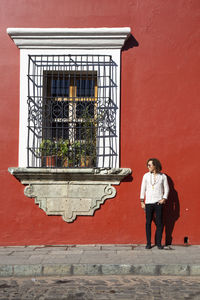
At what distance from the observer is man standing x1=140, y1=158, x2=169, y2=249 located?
238 inches

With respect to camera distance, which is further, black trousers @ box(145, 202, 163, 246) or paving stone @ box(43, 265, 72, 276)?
black trousers @ box(145, 202, 163, 246)

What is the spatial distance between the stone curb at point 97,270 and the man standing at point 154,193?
3.53ft

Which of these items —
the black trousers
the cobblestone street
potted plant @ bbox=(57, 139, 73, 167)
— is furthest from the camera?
potted plant @ bbox=(57, 139, 73, 167)

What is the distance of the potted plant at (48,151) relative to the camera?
254 inches

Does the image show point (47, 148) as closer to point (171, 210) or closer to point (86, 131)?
point (86, 131)

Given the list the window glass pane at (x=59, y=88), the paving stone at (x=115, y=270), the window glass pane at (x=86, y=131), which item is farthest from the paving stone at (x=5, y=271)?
the window glass pane at (x=59, y=88)

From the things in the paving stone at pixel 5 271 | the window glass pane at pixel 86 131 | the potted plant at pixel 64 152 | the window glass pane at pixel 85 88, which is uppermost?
the window glass pane at pixel 85 88

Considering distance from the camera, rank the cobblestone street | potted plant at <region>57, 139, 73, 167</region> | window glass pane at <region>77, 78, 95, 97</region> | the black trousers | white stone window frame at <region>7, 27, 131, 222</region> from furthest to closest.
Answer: window glass pane at <region>77, 78, 95, 97</region>
potted plant at <region>57, 139, 73, 167</region>
white stone window frame at <region>7, 27, 131, 222</region>
the black trousers
the cobblestone street

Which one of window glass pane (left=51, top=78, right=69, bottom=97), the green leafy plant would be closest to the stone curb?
the green leafy plant

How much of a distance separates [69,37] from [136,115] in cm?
180

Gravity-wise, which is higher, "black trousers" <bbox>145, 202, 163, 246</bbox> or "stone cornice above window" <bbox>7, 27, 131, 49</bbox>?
"stone cornice above window" <bbox>7, 27, 131, 49</bbox>

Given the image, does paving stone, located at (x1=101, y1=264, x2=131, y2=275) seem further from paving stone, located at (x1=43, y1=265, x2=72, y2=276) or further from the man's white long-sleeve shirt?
the man's white long-sleeve shirt

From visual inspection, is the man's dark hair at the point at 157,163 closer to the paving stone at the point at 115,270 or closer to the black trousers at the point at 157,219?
the black trousers at the point at 157,219

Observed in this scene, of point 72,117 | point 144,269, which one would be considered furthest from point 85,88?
point 144,269
